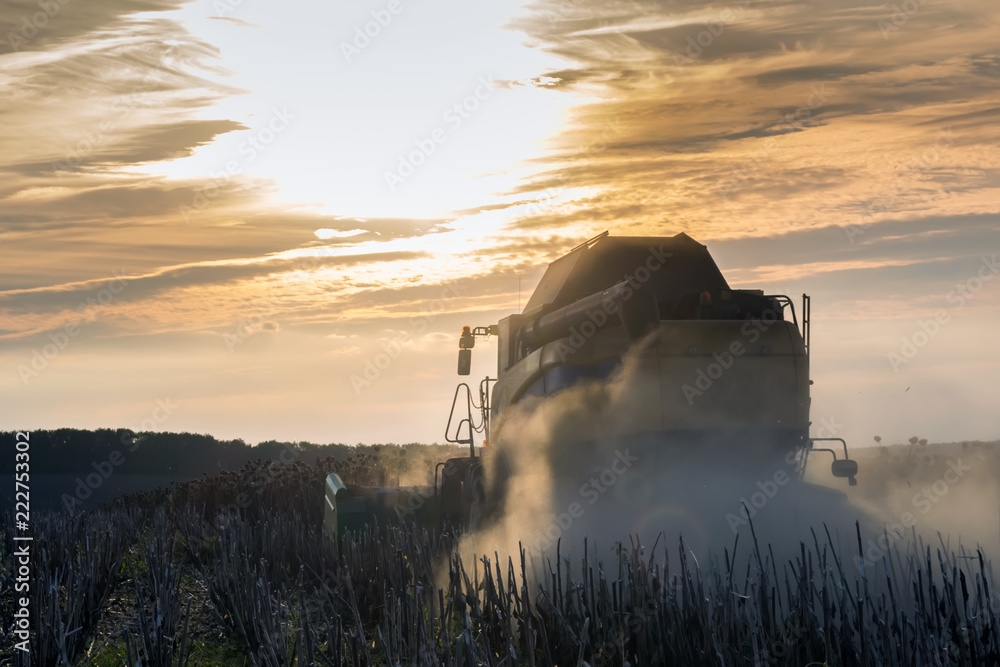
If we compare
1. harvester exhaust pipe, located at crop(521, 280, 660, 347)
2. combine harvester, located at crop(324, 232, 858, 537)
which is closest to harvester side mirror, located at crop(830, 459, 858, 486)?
combine harvester, located at crop(324, 232, 858, 537)

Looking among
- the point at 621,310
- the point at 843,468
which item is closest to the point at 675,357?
the point at 621,310

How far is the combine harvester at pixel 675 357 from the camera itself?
938 centimetres

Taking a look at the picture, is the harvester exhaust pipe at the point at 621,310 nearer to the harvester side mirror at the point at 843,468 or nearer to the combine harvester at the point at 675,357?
the combine harvester at the point at 675,357

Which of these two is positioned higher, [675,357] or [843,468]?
[675,357]

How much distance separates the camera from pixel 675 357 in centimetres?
944

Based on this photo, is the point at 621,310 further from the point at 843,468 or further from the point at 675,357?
the point at 843,468

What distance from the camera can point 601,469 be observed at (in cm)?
957

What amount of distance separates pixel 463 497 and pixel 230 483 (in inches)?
325

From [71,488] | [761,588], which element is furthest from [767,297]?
[71,488]

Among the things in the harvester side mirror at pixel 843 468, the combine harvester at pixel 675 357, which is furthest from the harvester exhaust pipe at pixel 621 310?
the harvester side mirror at pixel 843 468

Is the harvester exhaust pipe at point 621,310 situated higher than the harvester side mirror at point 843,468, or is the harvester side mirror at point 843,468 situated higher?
the harvester exhaust pipe at point 621,310

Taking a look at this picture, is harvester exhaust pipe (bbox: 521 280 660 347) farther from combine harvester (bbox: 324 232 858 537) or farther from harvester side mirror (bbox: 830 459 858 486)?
harvester side mirror (bbox: 830 459 858 486)

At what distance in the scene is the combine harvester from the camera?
369 inches

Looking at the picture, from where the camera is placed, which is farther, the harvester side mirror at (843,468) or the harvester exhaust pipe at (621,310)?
the harvester side mirror at (843,468)
